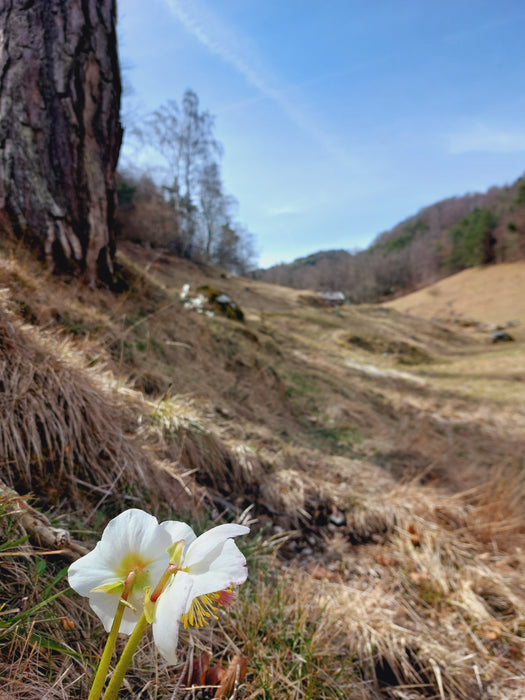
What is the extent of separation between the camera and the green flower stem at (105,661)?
443 millimetres

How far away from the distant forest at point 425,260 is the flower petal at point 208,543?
3739 centimetres

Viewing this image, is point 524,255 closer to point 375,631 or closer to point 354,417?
point 354,417

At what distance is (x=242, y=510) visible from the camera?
2146 millimetres

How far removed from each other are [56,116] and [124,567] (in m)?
3.46

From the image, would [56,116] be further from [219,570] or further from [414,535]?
[414,535]

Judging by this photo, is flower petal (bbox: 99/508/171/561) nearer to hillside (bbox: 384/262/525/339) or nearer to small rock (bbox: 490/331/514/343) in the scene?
small rock (bbox: 490/331/514/343)

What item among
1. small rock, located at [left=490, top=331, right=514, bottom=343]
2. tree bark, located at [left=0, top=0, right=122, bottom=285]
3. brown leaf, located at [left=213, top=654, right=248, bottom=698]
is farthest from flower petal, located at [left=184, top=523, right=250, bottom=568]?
small rock, located at [left=490, top=331, right=514, bottom=343]

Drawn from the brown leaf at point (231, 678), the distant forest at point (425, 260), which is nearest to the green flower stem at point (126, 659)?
the brown leaf at point (231, 678)

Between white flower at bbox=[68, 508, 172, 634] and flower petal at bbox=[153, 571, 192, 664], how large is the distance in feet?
0.15

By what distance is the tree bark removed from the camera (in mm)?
2717

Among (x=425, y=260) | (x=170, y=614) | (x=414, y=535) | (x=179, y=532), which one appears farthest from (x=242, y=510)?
(x=425, y=260)

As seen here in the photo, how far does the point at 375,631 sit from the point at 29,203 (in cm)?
354

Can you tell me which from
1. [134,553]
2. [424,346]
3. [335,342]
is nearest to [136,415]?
[134,553]

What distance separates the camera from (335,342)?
43.2ft
